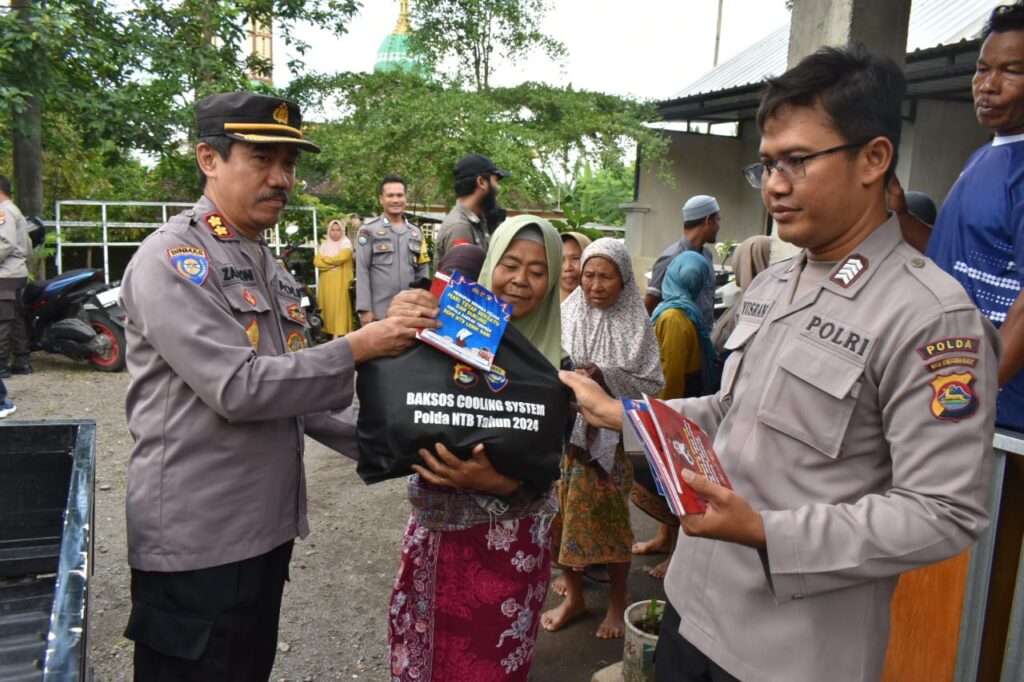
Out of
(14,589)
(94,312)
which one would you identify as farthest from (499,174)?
(94,312)

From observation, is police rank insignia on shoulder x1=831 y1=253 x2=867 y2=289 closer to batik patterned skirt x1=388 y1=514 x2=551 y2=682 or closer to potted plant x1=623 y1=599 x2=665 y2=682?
batik patterned skirt x1=388 y1=514 x2=551 y2=682

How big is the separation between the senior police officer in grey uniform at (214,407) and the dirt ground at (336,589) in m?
0.50

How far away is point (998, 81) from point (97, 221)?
1101cm

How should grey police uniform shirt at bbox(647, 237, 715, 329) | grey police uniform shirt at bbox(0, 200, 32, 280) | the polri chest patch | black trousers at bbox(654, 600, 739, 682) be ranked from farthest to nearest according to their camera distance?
grey police uniform shirt at bbox(0, 200, 32, 280) < grey police uniform shirt at bbox(647, 237, 715, 329) < black trousers at bbox(654, 600, 739, 682) < the polri chest patch

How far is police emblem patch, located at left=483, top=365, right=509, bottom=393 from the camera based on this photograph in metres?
1.82

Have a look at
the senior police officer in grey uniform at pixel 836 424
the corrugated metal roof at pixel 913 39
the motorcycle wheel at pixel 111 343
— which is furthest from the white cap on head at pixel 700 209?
the motorcycle wheel at pixel 111 343

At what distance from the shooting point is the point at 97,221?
10.4m

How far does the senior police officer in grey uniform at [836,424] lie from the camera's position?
1.20m

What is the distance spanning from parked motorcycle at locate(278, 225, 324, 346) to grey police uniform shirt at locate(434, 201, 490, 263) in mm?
3036

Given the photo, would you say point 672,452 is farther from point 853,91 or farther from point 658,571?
point 658,571

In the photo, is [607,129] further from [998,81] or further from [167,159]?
[998,81]

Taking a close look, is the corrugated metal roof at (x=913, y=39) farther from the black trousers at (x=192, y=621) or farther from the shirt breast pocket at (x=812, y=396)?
the black trousers at (x=192, y=621)

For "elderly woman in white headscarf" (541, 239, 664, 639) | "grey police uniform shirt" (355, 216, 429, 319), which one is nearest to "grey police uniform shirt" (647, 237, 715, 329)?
"elderly woman in white headscarf" (541, 239, 664, 639)

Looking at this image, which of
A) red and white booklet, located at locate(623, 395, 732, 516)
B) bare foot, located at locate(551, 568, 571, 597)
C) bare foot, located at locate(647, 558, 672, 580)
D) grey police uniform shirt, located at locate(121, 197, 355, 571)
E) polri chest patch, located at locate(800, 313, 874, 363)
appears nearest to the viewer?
red and white booklet, located at locate(623, 395, 732, 516)
